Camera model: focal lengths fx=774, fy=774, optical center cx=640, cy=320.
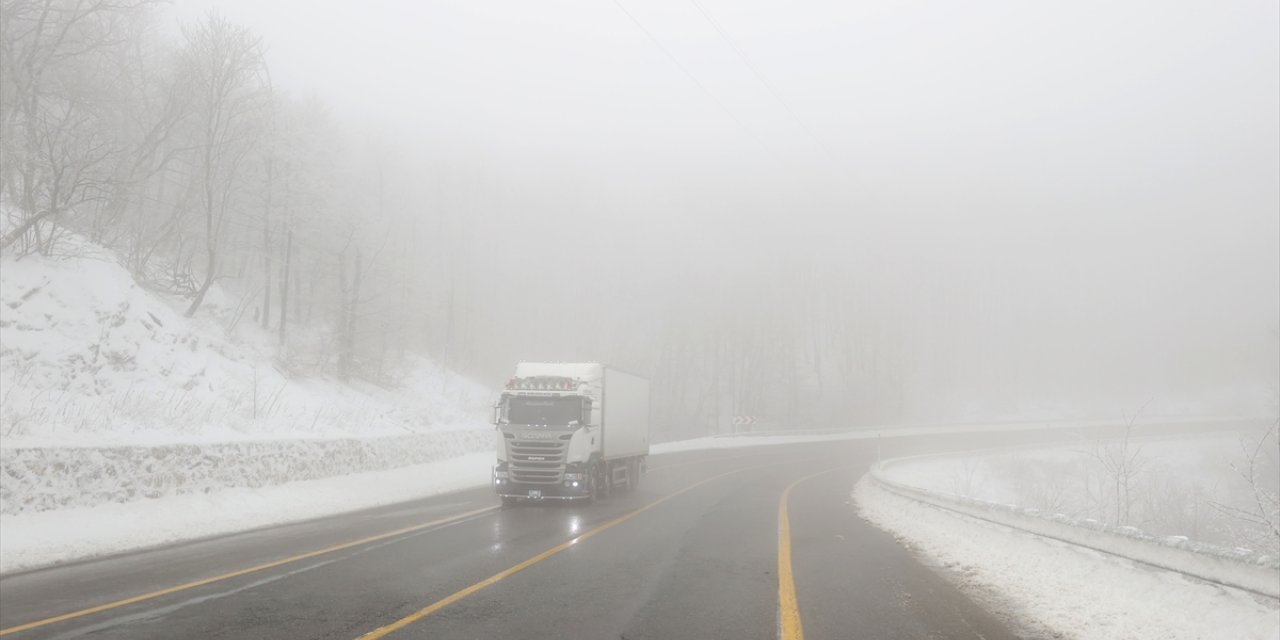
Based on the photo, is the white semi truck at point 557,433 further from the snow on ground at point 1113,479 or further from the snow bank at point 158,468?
the snow on ground at point 1113,479

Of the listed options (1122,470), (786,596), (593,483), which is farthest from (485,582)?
(1122,470)

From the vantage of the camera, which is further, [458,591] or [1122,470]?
[1122,470]

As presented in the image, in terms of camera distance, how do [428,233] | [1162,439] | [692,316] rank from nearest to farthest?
[1162,439] → [428,233] → [692,316]

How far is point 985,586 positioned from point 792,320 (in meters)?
90.0

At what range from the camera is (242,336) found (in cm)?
3703

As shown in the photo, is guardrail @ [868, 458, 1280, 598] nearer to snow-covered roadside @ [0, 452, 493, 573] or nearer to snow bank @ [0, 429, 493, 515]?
snow-covered roadside @ [0, 452, 493, 573]

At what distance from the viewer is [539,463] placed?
66.0 feet

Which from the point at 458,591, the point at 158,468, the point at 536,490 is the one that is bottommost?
the point at 536,490

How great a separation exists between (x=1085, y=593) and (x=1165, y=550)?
1.12 metres

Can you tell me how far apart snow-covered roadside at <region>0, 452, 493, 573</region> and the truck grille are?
400cm

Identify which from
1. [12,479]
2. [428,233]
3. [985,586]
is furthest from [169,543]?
[428,233]

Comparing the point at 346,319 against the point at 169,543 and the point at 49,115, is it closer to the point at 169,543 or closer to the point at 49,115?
the point at 49,115

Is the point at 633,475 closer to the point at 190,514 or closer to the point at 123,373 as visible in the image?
the point at 190,514

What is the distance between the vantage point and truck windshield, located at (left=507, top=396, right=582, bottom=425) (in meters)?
20.7
